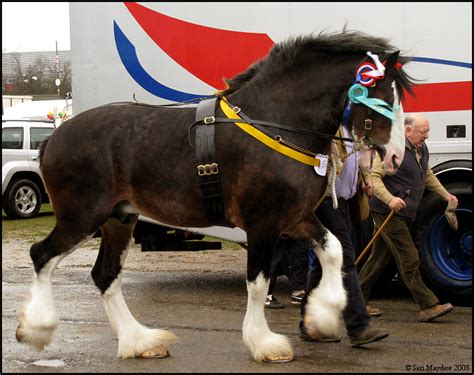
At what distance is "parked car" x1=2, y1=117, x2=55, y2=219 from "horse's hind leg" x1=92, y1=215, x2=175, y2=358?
11.9 metres

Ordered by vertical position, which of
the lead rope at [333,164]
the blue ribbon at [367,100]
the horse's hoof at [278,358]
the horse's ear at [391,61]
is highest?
the horse's ear at [391,61]

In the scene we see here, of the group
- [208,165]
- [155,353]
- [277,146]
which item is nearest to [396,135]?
[277,146]

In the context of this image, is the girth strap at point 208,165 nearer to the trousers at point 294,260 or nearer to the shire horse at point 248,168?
the shire horse at point 248,168

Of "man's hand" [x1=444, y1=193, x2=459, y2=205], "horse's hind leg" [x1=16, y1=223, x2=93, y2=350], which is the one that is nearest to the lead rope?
"horse's hind leg" [x1=16, y1=223, x2=93, y2=350]

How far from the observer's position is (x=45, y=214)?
19.6 meters

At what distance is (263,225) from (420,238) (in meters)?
3.03

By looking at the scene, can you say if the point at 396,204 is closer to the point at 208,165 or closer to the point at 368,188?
the point at 368,188

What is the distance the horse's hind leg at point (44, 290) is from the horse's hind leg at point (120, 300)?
357 mm

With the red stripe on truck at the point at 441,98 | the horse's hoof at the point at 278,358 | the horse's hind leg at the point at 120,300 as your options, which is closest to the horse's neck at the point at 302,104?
the horse's hind leg at the point at 120,300

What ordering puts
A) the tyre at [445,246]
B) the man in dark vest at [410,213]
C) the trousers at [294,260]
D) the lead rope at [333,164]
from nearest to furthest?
the lead rope at [333,164] < the man in dark vest at [410,213] < the tyre at [445,246] < the trousers at [294,260]

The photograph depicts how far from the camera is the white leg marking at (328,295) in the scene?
6.21 meters

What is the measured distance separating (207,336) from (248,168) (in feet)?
5.72

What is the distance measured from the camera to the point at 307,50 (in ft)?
20.7

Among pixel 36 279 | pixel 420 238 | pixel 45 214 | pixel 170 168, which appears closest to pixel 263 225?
pixel 170 168
